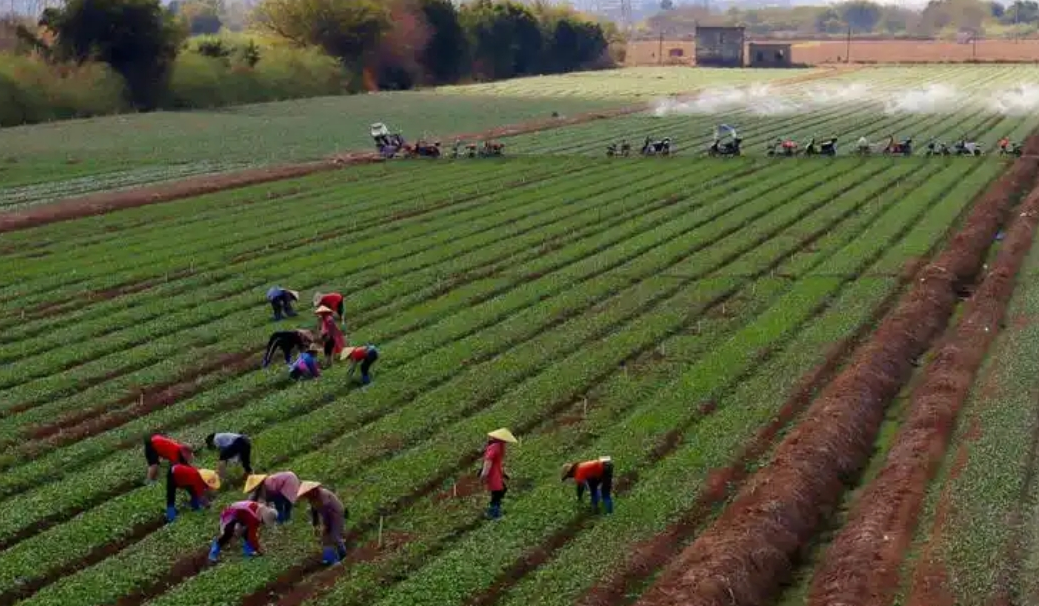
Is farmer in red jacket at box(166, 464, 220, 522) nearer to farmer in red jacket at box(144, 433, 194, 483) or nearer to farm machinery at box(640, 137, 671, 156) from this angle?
farmer in red jacket at box(144, 433, 194, 483)

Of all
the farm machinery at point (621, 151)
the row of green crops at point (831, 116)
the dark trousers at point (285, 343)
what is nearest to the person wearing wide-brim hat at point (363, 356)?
the dark trousers at point (285, 343)

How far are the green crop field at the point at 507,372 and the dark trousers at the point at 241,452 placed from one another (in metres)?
0.33

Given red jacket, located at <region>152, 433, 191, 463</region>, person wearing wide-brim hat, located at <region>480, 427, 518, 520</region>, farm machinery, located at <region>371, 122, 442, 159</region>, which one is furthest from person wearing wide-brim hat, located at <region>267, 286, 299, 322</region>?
farm machinery, located at <region>371, 122, 442, 159</region>

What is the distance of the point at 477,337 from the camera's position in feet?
93.8

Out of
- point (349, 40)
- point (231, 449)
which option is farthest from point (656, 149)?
point (349, 40)

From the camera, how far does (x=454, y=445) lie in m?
21.5

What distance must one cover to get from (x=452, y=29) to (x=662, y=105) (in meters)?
42.1

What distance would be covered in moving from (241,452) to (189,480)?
1.36 metres

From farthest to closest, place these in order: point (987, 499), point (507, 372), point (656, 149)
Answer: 1. point (656, 149)
2. point (507, 372)
3. point (987, 499)

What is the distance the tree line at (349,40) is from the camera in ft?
305

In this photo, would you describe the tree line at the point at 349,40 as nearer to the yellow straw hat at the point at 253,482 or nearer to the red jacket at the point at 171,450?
the red jacket at the point at 171,450

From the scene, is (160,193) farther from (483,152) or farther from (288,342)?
(288,342)

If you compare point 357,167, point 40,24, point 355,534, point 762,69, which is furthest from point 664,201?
point 762,69

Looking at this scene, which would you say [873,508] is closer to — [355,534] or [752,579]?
[752,579]
